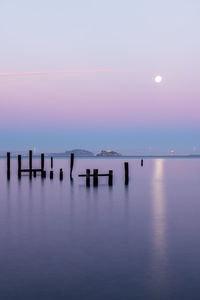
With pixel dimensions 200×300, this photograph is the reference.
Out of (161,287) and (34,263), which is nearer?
(161,287)

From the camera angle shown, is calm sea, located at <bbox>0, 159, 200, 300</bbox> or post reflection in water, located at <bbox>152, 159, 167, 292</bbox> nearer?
calm sea, located at <bbox>0, 159, 200, 300</bbox>

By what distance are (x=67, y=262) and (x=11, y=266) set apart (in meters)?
1.26

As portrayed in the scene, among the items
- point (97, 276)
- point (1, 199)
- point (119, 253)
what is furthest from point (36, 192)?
point (97, 276)

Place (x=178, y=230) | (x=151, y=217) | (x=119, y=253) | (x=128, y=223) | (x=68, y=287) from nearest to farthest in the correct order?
(x=68, y=287), (x=119, y=253), (x=178, y=230), (x=128, y=223), (x=151, y=217)

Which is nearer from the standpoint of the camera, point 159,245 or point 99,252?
point 99,252

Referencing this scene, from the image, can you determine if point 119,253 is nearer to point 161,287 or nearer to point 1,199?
point 161,287

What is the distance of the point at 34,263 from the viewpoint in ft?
33.7

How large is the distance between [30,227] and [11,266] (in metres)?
5.89

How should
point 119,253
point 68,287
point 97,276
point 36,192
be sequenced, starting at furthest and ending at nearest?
point 36,192
point 119,253
point 97,276
point 68,287

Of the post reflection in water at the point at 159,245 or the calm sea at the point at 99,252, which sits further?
the post reflection in water at the point at 159,245

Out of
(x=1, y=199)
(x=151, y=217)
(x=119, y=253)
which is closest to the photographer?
(x=119, y=253)

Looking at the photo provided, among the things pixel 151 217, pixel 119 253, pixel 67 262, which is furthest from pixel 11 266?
pixel 151 217

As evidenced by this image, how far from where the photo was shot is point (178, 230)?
50.3 ft

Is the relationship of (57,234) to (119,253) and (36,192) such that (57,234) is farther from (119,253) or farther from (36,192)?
(36,192)
